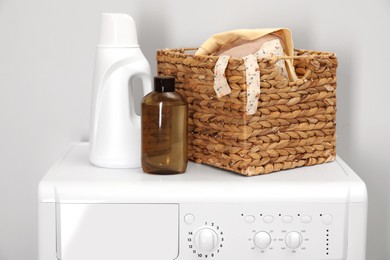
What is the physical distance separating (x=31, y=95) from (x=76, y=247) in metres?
0.56

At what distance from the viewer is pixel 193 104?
1.41 metres

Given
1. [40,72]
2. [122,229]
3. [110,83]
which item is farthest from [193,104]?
[40,72]

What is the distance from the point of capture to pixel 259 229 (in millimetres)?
1257

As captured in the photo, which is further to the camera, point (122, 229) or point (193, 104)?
point (193, 104)

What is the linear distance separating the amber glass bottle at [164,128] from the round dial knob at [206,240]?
15cm

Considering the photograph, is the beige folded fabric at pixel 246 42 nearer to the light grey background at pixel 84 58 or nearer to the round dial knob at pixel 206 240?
the light grey background at pixel 84 58

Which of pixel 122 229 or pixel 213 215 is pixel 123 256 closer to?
pixel 122 229

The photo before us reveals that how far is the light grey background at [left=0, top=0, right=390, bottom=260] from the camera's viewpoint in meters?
1.67

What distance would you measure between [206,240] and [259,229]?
10 centimetres

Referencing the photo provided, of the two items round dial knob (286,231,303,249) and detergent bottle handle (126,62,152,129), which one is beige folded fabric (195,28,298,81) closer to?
detergent bottle handle (126,62,152,129)

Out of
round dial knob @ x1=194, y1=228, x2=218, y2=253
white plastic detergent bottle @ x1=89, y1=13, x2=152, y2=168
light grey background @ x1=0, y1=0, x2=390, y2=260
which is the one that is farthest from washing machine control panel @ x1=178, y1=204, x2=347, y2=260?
light grey background @ x1=0, y1=0, x2=390, y2=260

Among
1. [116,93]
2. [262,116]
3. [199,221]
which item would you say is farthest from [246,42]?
[199,221]

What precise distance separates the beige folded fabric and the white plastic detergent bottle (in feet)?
0.49

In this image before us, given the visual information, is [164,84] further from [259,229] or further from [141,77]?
[259,229]
